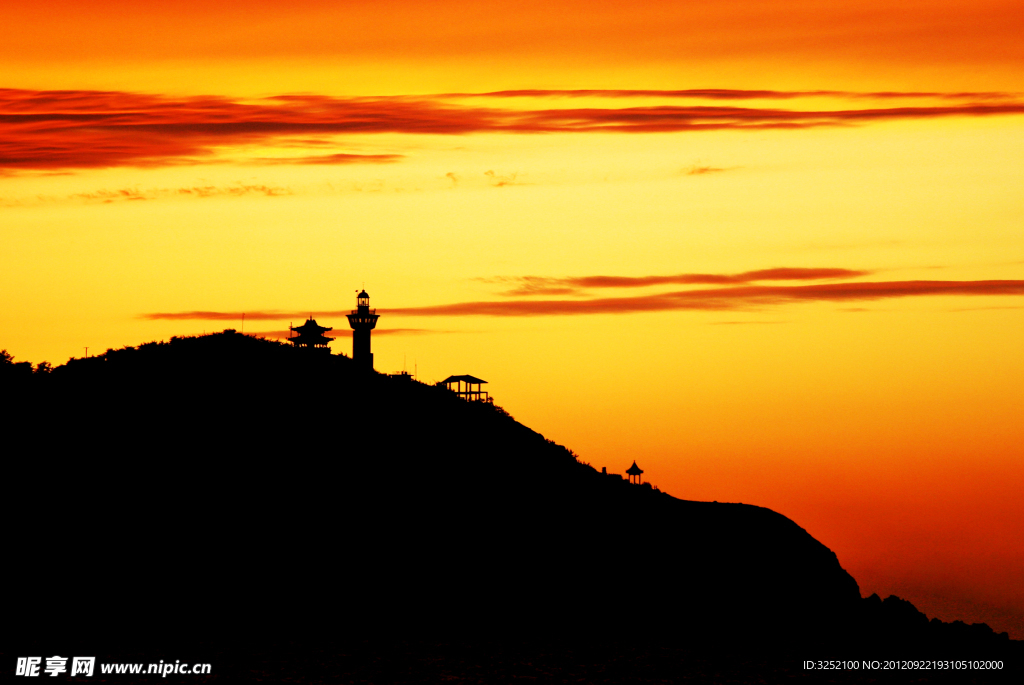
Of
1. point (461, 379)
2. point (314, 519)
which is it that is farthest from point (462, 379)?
point (314, 519)

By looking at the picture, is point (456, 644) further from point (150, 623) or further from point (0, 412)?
point (0, 412)

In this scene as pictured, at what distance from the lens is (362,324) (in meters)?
100

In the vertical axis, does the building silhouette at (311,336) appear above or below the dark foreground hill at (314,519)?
above

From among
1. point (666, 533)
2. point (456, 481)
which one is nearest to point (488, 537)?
point (456, 481)

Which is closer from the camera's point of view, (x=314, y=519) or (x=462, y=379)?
(x=314, y=519)

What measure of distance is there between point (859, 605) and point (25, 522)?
67.4 meters

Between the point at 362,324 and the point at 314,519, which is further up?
the point at 362,324

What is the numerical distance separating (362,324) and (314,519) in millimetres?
28993

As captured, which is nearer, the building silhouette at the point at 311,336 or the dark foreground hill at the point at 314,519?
the dark foreground hill at the point at 314,519

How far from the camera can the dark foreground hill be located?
70.0m

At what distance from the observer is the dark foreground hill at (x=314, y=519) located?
7000cm

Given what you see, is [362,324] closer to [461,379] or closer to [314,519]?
[461,379]

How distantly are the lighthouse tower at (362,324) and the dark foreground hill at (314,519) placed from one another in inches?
405

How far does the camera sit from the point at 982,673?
89.6 meters
